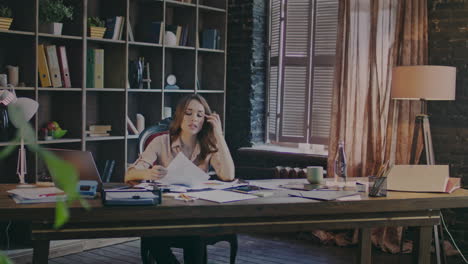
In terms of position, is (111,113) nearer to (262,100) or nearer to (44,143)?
(44,143)

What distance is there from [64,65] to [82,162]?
208 centimetres

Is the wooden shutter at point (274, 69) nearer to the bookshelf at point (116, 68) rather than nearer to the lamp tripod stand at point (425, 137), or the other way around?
the bookshelf at point (116, 68)

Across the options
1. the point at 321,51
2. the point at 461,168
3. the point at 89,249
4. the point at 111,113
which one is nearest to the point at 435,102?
the point at 461,168

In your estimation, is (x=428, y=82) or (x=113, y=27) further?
(x=113, y=27)

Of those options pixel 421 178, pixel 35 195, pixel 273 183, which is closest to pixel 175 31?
pixel 273 183

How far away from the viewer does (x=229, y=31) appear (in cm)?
604

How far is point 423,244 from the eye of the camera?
10.1 feet

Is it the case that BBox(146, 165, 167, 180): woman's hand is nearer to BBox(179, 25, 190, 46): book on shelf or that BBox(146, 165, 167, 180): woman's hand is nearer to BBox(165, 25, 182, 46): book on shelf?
BBox(165, 25, 182, 46): book on shelf

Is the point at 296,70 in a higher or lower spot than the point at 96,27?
lower

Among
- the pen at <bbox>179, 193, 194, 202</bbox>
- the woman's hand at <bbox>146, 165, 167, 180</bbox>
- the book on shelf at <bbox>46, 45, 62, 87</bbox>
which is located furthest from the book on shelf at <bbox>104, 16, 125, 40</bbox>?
the pen at <bbox>179, 193, 194, 202</bbox>

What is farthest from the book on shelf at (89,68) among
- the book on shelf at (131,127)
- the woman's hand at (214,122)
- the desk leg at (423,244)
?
the desk leg at (423,244)

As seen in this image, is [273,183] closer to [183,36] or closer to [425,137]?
[425,137]

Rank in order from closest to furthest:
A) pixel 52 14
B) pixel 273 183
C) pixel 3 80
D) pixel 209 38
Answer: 1. pixel 273 183
2. pixel 3 80
3. pixel 52 14
4. pixel 209 38

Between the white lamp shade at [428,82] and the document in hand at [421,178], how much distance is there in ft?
3.72
